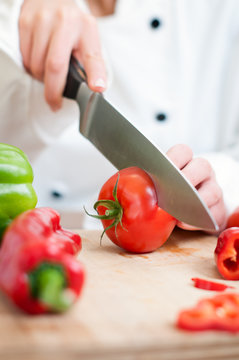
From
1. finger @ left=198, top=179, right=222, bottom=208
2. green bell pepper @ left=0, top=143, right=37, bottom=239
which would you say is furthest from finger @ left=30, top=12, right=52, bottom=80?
finger @ left=198, top=179, right=222, bottom=208

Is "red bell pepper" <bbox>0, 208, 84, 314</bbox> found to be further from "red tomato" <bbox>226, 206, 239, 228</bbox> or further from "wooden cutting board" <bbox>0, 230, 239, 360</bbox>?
"red tomato" <bbox>226, 206, 239, 228</bbox>

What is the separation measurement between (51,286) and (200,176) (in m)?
0.59

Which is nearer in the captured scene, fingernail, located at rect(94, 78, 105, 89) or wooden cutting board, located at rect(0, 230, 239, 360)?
wooden cutting board, located at rect(0, 230, 239, 360)

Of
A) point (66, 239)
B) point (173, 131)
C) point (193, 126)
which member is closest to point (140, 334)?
point (66, 239)

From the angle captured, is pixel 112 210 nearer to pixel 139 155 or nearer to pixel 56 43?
pixel 139 155

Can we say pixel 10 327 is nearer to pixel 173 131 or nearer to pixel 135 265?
pixel 135 265

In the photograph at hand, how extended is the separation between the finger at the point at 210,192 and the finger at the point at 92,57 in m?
0.34

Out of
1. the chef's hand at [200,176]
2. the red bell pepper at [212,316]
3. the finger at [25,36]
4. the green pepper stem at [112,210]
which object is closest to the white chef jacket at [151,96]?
the finger at [25,36]

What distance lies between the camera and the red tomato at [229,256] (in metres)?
0.90

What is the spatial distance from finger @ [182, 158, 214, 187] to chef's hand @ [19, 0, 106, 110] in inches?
12.9

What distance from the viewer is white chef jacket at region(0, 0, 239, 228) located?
1.74 m

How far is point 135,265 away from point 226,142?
1187 millimetres

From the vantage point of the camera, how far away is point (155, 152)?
3.15 feet

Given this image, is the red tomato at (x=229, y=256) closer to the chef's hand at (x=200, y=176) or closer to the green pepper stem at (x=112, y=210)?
the chef's hand at (x=200, y=176)
